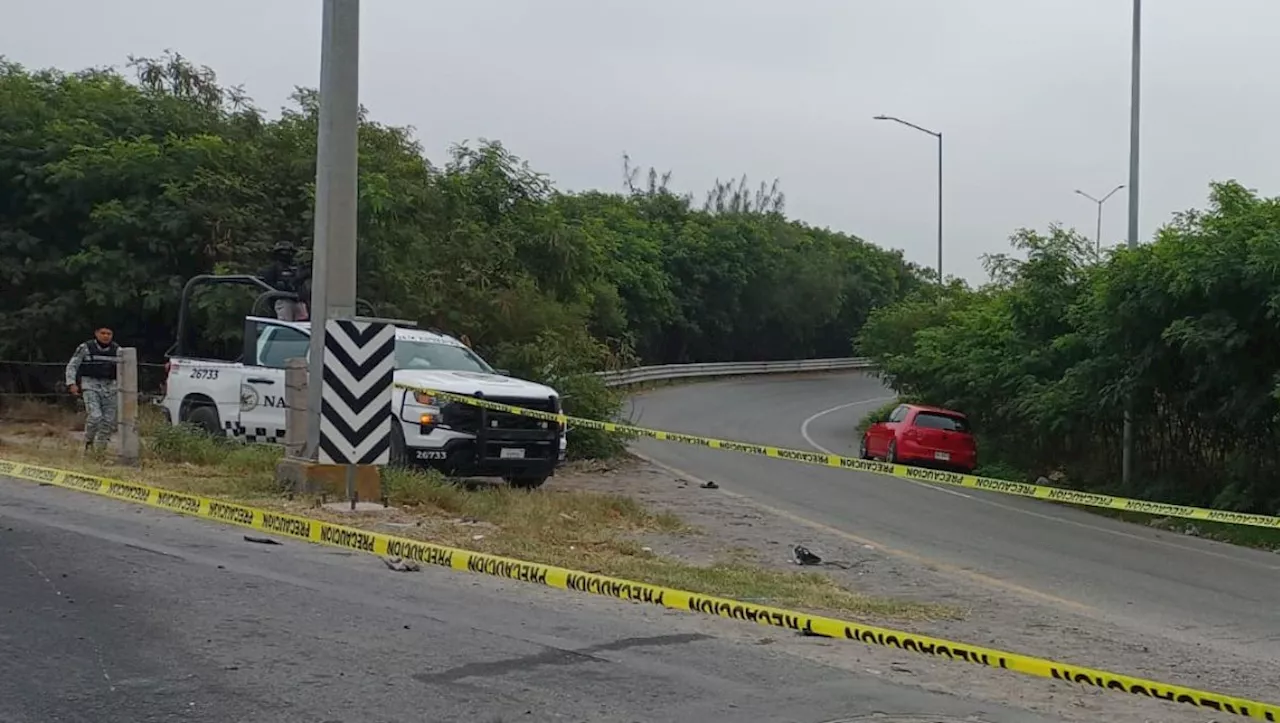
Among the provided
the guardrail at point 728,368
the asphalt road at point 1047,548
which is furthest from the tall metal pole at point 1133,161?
the guardrail at point 728,368

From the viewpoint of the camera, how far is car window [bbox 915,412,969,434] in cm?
2475

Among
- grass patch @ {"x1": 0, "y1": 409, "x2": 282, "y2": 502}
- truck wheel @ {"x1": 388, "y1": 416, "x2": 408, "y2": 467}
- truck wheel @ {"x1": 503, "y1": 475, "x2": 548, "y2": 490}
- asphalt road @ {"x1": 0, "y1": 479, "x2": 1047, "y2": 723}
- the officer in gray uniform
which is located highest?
the officer in gray uniform

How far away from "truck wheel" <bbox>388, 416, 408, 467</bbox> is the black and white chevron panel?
1841mm

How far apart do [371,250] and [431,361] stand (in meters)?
7.47

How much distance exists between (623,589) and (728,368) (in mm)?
48194

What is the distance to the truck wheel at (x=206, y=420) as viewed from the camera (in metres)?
15.8

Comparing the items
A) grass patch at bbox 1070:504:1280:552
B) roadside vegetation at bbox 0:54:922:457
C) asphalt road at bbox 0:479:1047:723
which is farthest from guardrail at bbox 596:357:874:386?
asphalt road at bbox 0:479:1047:723

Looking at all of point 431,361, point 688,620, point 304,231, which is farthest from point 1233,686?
point 304,231

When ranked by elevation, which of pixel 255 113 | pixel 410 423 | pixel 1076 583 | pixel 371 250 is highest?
pixel 255 113

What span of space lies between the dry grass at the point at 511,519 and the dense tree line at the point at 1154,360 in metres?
8.89

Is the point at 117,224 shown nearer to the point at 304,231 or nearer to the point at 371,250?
the point at 304,231

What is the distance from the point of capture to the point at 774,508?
15.9 meters

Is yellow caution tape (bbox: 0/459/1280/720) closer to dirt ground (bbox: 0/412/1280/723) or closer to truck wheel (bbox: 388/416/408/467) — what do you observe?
dirt ground (bbox: 0/412/1280/723)

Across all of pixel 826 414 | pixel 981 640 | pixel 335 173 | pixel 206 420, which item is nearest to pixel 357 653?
pixel 981 640
